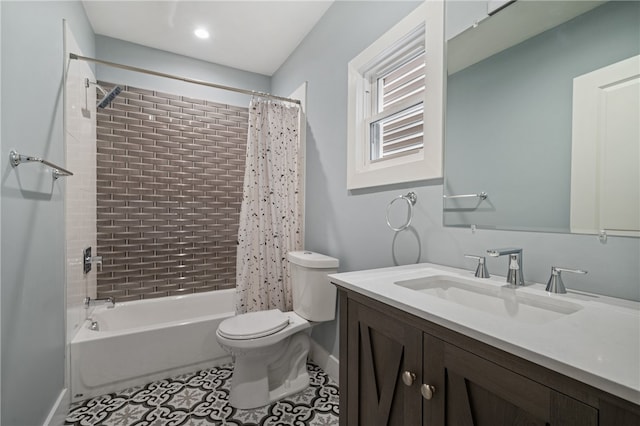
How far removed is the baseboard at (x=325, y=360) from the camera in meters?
2.03

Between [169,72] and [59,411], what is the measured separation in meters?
2.77

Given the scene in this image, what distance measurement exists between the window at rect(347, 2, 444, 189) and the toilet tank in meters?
0.55

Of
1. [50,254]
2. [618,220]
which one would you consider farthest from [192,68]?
[618,220]

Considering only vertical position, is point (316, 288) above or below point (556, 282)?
below

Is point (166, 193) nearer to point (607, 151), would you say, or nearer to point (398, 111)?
point (398, 111)

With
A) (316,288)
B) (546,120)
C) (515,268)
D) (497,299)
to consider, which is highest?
(546,120)

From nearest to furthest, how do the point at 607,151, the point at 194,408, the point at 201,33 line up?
the point at 607,151 → the point at 194,408 → the point at 201,33

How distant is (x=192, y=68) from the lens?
2926 mm

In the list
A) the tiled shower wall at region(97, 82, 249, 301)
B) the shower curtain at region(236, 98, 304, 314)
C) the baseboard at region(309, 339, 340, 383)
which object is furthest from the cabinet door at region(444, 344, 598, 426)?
the tiled shower wall at region(97, 82, 249, 301)

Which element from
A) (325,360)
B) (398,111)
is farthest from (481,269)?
(325,360)

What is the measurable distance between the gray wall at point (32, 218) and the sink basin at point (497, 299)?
1.56 m

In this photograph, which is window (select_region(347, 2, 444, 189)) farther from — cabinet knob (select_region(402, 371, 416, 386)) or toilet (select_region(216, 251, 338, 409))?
cabinet knob (select_region(402, 371, 416, 386))

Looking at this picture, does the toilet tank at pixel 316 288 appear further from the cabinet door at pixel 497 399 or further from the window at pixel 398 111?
the cabinet door at pixel 497 399

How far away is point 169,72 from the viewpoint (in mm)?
2838
